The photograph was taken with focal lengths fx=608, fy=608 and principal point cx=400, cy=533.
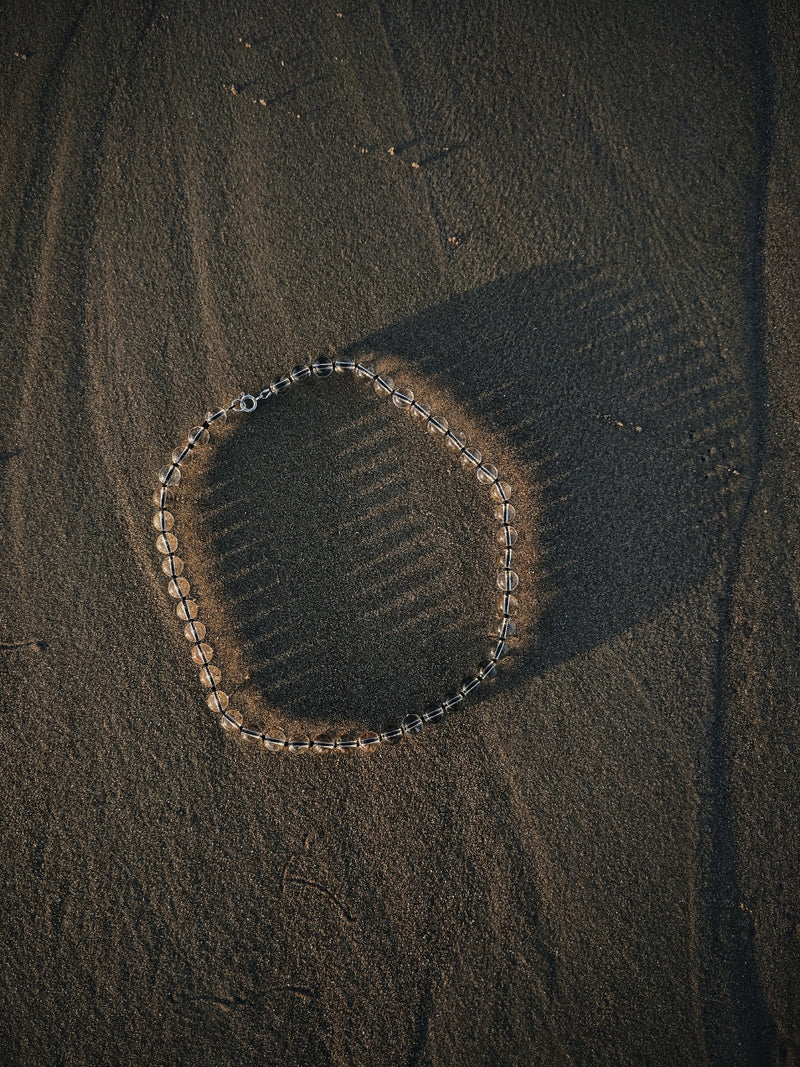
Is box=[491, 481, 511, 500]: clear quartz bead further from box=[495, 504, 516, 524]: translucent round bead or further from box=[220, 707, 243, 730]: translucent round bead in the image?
box=[220, 707, 243, 730]: translucent round bead

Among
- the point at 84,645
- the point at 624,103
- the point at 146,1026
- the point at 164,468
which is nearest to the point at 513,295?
the point at 624,103

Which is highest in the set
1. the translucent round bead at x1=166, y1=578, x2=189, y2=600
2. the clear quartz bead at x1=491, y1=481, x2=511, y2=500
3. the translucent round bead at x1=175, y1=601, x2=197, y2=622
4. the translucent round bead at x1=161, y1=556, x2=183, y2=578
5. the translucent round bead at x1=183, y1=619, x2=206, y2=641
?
the translucent round bead at x1=161, y1=556, x2=183, y2=578

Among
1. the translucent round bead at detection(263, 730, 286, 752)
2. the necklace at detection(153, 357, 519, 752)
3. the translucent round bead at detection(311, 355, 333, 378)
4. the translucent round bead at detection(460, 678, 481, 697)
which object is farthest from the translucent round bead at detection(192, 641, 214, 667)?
the translucent round bead at detection(311, 355, 333, 378)

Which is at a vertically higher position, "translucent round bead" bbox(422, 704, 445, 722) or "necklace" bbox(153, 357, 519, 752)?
"necklace" bbox(153, 357, 519, 752)

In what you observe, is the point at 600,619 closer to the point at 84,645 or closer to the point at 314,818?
the point at 314,818

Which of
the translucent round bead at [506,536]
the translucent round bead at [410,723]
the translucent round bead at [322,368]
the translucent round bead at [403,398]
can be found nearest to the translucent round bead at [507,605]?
the translucent round bead at [506,536]

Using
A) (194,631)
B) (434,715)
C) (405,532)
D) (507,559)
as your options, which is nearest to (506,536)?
(507,559)
